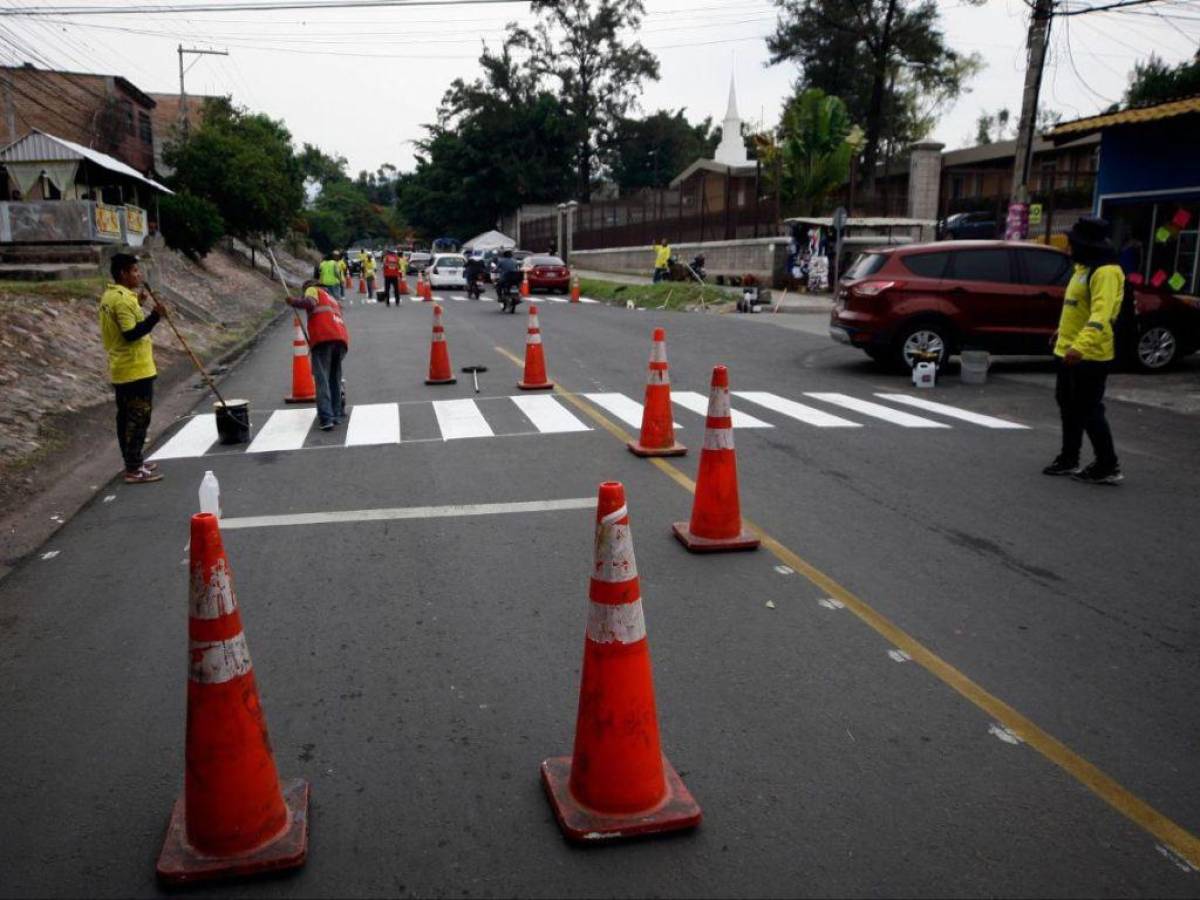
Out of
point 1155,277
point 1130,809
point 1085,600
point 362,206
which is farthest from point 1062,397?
point 362,206

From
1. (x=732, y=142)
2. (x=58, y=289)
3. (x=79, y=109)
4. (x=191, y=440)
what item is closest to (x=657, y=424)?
(x=191, y=440)

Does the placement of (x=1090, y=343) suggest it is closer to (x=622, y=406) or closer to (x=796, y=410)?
(x=796, y=410)

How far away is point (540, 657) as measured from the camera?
4.42 meters

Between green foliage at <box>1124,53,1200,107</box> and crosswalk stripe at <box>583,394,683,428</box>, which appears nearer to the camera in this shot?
crosswalk stripe at <box>583,394,683,428</box>

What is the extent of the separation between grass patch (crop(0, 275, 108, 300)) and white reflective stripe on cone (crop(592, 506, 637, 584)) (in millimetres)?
15223

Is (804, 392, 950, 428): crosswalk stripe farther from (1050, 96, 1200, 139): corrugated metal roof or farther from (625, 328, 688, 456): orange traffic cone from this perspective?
(1050, 96, 1200, 139): corrugated metal roof

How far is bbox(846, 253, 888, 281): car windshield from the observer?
551 inches

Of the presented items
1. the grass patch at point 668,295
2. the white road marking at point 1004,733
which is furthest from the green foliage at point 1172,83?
the white road marking at point 1004,733

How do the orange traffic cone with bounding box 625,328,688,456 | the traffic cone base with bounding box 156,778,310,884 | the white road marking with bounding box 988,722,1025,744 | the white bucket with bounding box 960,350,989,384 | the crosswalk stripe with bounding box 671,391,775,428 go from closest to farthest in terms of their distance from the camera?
the traffic cone base with bounding box 156,778,310,884 → the white road marking with bounding box 988,722,1025,744 → the orange traffic cone with bounding box 625,328,688,456 → the crosswalk stripe with bounding box 671,391,775,428 → the white bucket with bounding box 960,350,989,384

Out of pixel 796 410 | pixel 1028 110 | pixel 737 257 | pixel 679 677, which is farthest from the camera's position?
pixel 737 257

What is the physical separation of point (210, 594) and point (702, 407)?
28.4 ft

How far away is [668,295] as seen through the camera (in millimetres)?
30688

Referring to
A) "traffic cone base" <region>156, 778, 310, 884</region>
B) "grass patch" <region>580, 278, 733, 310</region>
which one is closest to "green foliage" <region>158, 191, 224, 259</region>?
"grass patch" <region>580, 278, 733, 310</region>

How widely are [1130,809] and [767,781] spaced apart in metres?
1.18
